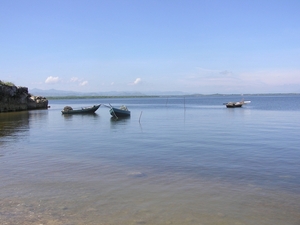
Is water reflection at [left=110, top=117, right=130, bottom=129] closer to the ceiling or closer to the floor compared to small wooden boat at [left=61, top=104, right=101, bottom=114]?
closer to the floor

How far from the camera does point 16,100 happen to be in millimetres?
54875

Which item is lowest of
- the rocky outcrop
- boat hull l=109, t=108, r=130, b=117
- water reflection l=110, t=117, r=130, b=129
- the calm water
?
the calm water

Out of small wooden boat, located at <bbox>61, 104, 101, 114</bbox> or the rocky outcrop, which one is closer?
small wooden boat, located at <bbox>61, 104, 101, 114</bbox>

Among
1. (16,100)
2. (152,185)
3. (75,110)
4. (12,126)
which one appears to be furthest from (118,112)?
(152,185)

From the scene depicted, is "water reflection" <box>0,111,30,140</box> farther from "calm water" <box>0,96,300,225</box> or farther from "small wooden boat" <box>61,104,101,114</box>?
"calm water" <box>0,96,300,225</box>

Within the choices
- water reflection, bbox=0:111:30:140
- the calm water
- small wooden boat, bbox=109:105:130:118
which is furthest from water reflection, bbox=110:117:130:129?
the calm water

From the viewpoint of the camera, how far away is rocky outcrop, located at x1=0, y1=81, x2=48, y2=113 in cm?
5050

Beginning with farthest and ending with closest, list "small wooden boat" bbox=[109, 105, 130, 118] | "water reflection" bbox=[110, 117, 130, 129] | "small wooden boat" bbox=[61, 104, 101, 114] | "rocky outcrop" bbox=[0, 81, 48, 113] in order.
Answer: "rocky outcrop" bbox=[0, 81, 48, 113] → "small wooden boat" bbox=[61, 104, 101, 114] → "small wooden boat" bbox=[109, 105, 130, 118] → "water reflection" bbox=[110, 117, 130, 129]

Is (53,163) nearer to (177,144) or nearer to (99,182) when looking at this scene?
(99,182)

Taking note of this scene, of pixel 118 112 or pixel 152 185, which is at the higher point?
pixel 118 112

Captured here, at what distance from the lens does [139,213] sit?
690 cm

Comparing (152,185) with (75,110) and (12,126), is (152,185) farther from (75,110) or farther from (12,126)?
(75,110)

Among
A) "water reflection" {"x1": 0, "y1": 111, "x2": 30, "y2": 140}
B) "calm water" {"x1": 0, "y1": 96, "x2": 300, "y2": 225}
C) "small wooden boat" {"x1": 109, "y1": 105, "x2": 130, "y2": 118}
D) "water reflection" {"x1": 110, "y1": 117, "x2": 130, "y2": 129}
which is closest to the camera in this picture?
"calm water" {"x1": 0, "y1": 96, "x2": 300, "y2": 225}

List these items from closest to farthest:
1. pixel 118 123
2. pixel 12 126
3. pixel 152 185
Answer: pixel 152 185
pixel 12 126
pixel 118 123
